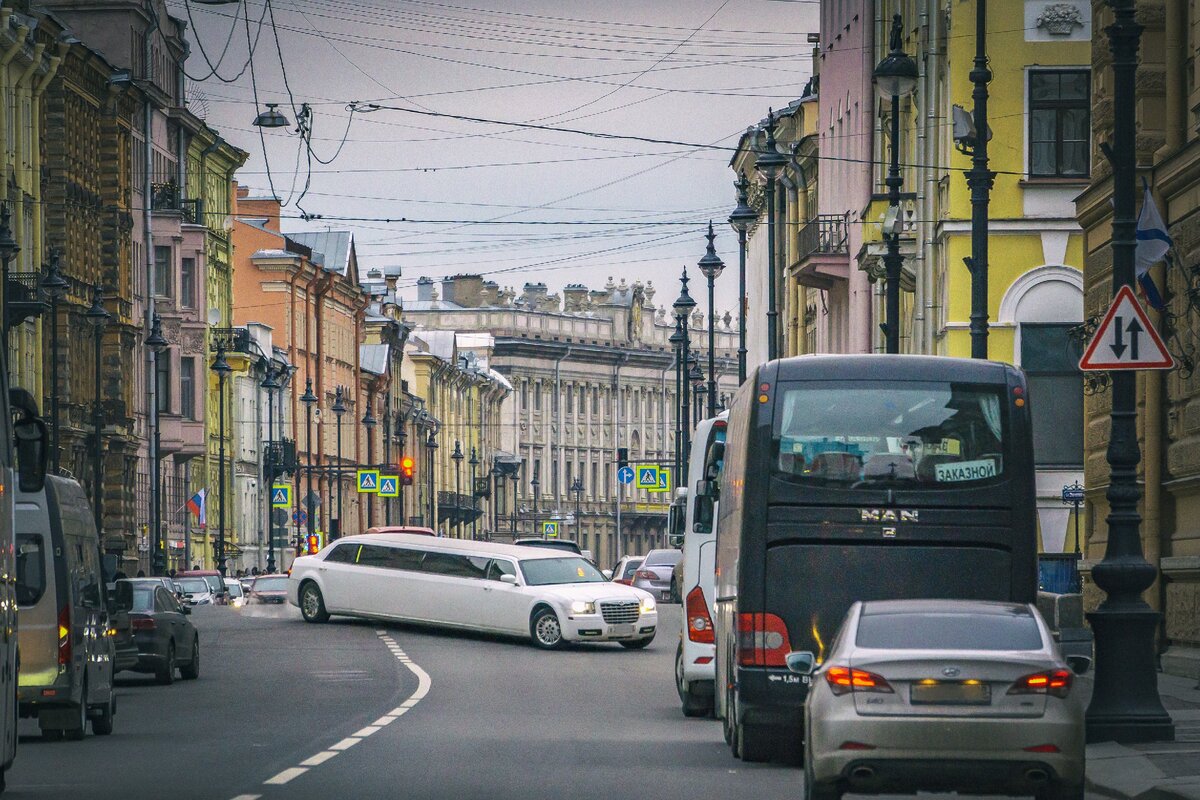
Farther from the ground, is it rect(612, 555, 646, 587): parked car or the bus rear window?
the bus rear window

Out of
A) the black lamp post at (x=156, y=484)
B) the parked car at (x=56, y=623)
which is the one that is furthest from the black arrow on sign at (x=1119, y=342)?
the black lamp post at (x=156, y=484)

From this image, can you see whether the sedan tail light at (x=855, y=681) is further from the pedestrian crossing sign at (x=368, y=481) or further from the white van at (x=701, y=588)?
the pedestrian crossing sign at (x=368, y=481)

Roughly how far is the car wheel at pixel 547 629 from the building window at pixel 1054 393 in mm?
8356

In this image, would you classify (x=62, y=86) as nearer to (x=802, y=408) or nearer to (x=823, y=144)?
(x=823, y=144)

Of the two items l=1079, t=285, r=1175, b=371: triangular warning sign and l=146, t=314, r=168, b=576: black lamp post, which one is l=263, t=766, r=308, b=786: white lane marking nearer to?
l=1079, t=285, r=1175, b=371: triangular warning sign

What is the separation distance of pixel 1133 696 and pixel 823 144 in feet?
156

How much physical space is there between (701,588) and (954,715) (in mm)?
11974

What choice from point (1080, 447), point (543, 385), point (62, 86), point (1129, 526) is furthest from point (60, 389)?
point (543, 385)

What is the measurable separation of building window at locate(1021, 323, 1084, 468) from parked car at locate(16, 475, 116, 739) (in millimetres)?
21747

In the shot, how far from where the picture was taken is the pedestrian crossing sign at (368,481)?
297 ft

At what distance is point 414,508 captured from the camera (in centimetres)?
13938

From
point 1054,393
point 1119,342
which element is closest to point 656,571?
point 1054,393

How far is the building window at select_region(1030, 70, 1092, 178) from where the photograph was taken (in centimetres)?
4291

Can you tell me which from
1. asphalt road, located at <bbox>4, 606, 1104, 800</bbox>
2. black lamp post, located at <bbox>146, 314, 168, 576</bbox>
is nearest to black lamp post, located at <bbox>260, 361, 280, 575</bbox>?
black lamp post, located at <bbox>146, 314, 168, 576</bbox>
